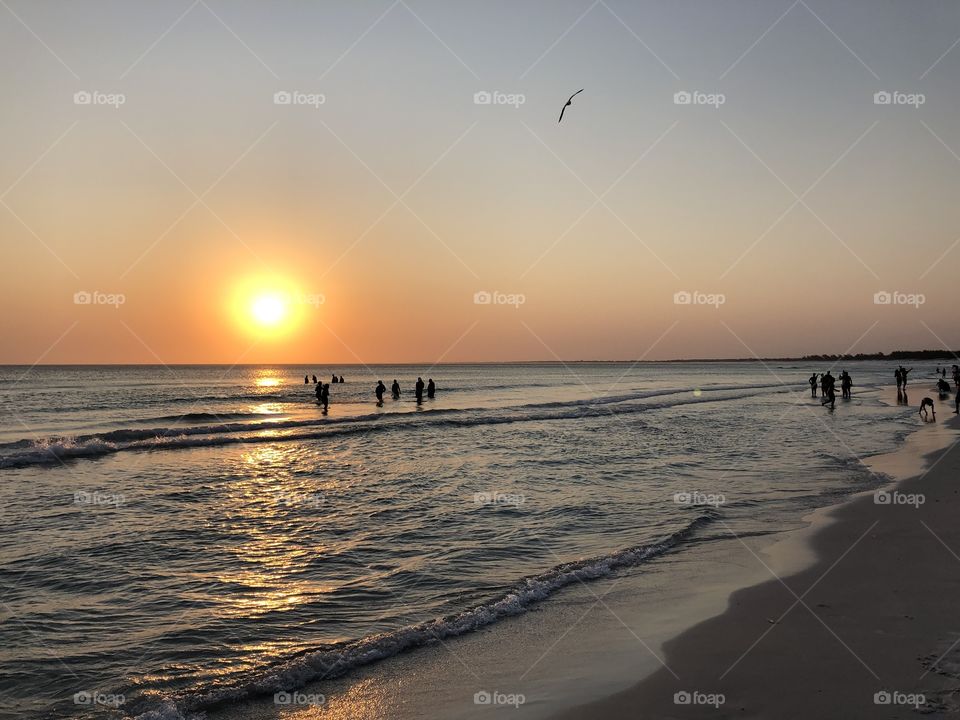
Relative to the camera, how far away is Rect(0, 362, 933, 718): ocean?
731cm

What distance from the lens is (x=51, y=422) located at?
135 ft

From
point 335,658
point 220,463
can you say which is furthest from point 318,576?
point 220,463

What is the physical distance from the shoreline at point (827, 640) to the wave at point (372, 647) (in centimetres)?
226

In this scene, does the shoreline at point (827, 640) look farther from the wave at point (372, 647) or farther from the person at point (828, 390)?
the person at point (828, 390)

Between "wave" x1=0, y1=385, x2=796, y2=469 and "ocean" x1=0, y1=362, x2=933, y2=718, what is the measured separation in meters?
0.34

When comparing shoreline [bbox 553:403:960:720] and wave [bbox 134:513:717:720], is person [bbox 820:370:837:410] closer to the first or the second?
shoreline [bbox 553:403:960:720]

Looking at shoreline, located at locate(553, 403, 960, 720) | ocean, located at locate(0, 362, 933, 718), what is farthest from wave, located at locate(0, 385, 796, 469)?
Result: shoreline, located at locate(553, 403, 960, 720)

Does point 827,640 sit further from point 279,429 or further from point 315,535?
point 279,429

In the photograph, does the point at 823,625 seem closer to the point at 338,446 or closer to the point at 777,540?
the point at 777,540

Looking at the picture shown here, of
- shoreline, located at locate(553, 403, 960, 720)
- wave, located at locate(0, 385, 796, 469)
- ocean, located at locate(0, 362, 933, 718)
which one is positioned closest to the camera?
shoreline, located at locate(553, 403, 960, 720)

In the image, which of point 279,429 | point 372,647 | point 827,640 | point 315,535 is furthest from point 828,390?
point 372,647

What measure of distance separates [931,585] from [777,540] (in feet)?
11.3

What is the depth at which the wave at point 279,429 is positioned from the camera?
26.7m

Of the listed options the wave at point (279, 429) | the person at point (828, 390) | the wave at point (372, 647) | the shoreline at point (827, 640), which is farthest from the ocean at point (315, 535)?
the person at point (828, 390)
